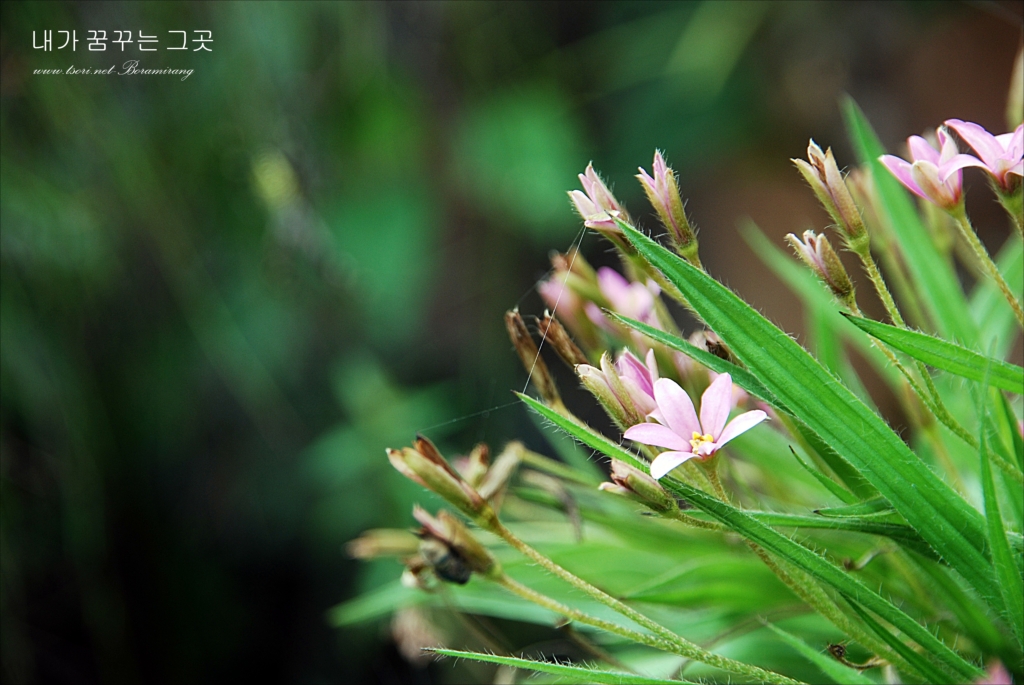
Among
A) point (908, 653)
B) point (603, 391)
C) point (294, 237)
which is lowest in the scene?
point (908, 653)

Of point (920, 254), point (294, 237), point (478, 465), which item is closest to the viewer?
point (478, 465)

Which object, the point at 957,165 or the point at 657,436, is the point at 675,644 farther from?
the point at 957,165

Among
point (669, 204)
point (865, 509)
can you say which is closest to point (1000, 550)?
point (865, 509)

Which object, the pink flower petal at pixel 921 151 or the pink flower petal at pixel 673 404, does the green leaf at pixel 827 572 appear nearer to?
the pink flower petal at pixel 673 404

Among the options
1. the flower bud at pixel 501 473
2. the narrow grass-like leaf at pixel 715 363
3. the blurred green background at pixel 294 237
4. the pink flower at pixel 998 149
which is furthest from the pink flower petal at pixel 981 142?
the blurred green background at pixel 294 237

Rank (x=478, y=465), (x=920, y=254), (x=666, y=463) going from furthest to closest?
(x=920, y=254) → (x=478, y=465) → (x=666, y=463)

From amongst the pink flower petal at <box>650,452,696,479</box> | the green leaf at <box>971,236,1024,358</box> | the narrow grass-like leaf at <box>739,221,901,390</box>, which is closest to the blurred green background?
the narrow grass-like leaf at <box>739,221,901,390</box>

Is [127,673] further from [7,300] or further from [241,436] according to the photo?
[7,300]
